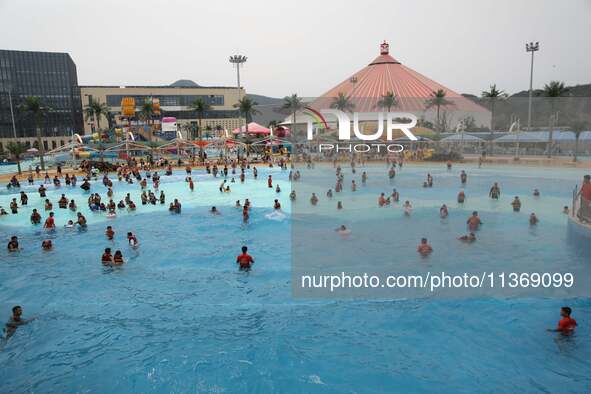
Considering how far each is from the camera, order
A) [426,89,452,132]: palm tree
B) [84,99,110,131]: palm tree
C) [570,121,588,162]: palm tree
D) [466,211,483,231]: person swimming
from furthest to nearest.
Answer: [84,99,110,131]: palm tree < [426,89,452,132]: palm tree < [570,121,588,162]: palm tree < [466,211,483,231]: person swimming

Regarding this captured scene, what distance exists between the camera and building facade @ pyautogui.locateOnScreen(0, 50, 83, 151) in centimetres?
7806

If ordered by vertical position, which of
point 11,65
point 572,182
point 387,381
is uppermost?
point 11,65

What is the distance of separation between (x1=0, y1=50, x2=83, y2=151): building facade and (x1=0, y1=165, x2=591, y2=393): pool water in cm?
7502

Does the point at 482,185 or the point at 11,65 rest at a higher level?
the point at 11,65

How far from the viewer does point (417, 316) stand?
10117mm

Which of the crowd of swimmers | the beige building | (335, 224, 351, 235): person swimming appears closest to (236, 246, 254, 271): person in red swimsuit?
the crowd of swimmers

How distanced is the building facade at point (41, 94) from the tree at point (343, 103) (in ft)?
177

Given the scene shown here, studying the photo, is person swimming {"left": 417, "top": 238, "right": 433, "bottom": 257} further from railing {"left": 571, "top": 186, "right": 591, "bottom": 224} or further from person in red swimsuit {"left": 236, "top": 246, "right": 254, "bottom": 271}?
person in red swimsuit {"left": 236, "top": 246, "right": 254, "bottom": 271}

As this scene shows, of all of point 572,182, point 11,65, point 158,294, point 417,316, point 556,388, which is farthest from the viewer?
point 11,65

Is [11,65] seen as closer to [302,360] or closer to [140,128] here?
[140,128]

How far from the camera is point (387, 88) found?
65.2 metres

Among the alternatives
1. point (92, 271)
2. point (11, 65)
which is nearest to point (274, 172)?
point (92, 271)

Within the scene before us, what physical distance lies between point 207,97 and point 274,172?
184 feet

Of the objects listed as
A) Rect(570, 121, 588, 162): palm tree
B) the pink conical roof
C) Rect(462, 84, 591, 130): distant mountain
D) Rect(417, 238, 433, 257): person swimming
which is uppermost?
the pink conical roof
